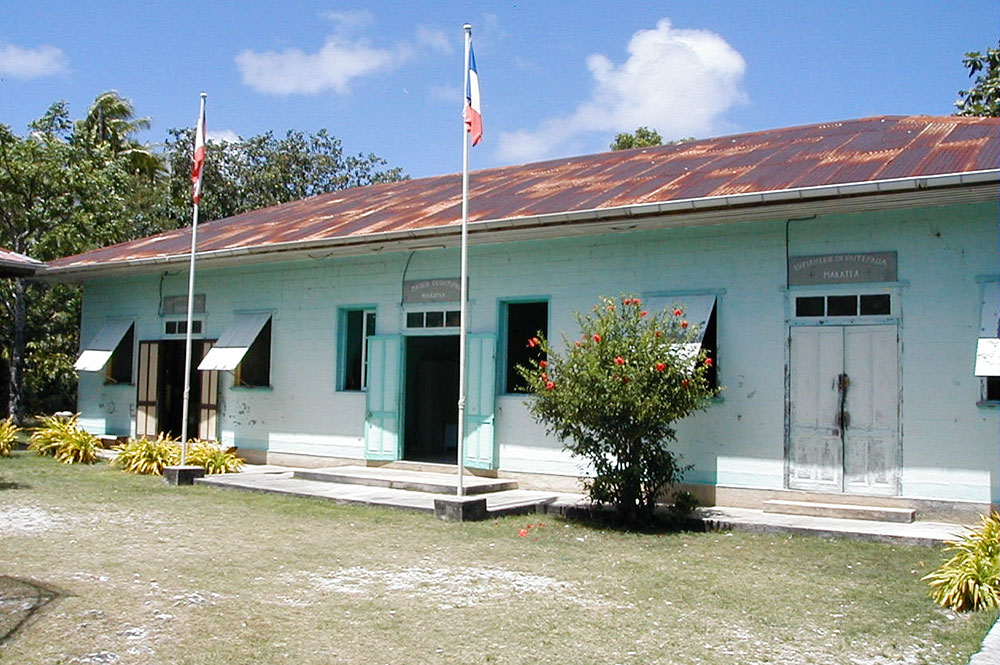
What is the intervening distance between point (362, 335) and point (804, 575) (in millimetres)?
8304

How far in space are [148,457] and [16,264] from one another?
4.91m

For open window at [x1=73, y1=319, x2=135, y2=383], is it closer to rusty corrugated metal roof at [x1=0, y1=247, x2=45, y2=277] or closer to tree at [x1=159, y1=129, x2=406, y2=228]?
rusty corrugated metal roof at [x1=0, y1=247, x2=45, y2=277]

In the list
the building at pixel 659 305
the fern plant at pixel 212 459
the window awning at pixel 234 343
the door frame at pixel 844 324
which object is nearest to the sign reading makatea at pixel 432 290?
the building at pixel 659 305

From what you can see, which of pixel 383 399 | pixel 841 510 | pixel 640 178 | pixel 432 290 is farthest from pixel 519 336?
pixel 841 510

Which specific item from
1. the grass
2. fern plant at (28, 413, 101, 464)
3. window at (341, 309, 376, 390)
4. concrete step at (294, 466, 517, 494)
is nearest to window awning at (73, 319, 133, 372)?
fern plant at (28, 413, 101, 464)

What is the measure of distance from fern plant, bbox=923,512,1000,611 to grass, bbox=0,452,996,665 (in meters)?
0.14

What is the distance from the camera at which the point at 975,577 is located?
249 inches

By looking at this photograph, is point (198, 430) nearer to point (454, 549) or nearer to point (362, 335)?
point (362, 335)

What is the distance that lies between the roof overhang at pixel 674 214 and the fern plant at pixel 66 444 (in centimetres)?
365

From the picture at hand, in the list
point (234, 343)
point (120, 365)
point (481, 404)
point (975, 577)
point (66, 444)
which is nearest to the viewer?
point (975, 577)

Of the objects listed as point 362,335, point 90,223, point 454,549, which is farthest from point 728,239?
point 90,223

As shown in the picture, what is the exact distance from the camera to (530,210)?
464 inches

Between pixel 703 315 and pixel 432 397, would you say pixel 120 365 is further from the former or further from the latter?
pixel 703 315

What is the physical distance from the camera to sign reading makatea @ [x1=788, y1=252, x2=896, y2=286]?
980cm
